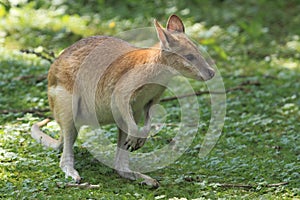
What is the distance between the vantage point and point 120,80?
16.0 ft

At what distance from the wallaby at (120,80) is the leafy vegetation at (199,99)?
0.29m

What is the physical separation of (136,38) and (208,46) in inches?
42.9

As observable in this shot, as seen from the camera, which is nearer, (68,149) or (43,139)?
(68,149)

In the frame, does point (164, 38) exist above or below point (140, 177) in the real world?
above

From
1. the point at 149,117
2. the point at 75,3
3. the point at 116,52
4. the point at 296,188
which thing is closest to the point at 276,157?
the point at 296,188

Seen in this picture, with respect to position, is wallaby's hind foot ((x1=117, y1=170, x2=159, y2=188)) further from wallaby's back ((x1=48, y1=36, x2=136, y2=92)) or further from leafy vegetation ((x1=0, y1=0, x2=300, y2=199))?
wallaby's back ((x1=48, y1=36, x2=136, y2=92))

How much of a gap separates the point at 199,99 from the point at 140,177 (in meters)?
2.44

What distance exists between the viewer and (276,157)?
5.51 m

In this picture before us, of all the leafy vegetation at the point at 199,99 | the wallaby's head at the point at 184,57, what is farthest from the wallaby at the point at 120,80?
the leafy vegetation at the point at 199,99

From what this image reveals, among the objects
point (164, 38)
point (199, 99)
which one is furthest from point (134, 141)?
point (199, 99)

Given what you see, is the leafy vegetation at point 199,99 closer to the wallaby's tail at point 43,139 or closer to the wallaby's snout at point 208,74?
the wallaby's tail at point 43,139

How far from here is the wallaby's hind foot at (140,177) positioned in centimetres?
479

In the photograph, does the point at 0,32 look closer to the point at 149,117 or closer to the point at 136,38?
the point at 136,38

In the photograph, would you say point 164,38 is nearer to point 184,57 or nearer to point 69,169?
point 184,57
